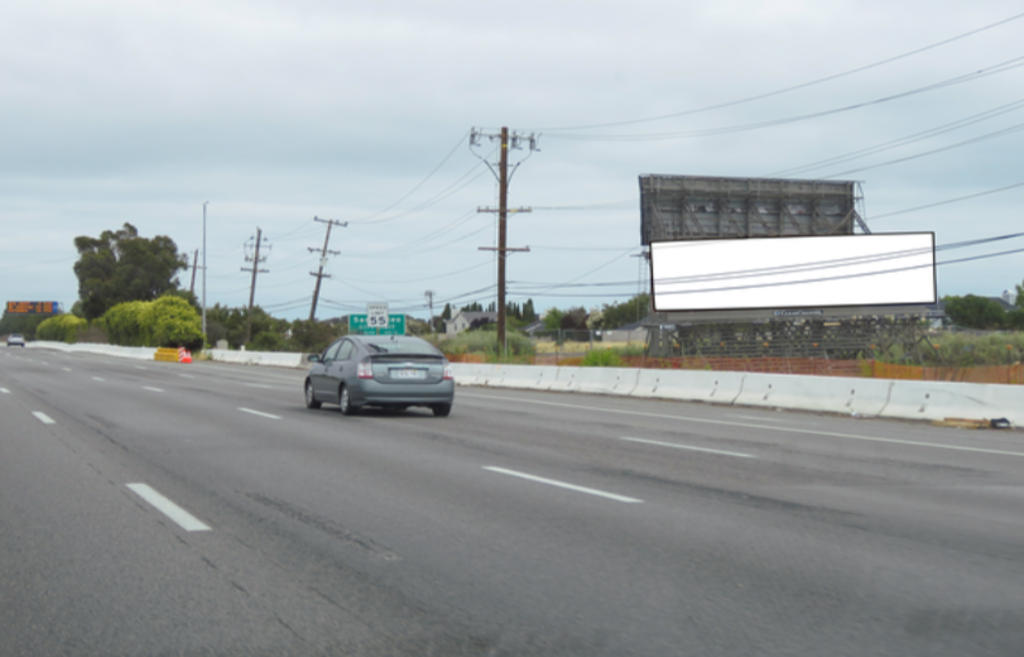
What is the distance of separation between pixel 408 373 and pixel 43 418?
19.7ft

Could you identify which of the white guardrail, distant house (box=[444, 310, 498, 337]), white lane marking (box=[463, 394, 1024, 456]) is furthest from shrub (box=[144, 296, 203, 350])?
distant house (box=[444, 310, 498, 337])

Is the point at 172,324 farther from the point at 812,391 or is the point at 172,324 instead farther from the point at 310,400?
the point at 812,391

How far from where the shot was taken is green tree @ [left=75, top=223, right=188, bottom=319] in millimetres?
115188

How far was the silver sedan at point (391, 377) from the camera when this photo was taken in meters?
17.1

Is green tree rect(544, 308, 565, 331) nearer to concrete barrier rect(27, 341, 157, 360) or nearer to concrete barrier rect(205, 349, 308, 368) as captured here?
concrete barrier rect(27, 341, 157, 360)

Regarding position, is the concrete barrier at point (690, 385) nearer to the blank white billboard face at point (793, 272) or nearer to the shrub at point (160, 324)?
the blank white billboard face at point (793, 272)

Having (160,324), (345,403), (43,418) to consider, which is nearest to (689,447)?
(345,403)

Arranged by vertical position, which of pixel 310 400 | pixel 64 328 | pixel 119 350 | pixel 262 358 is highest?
pixel 64 328

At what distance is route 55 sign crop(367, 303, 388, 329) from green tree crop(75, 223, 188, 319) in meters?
79.4

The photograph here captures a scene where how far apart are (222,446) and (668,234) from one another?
4828cm

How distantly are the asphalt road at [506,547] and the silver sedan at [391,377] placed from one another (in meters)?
3.64

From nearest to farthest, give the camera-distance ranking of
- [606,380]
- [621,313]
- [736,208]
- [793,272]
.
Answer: [606,380]
[793,272]
[736,208]
[621,313]

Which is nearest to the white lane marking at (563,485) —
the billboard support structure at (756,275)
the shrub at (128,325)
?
the billboard support structure at (756,275)

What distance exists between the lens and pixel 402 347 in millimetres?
17609
